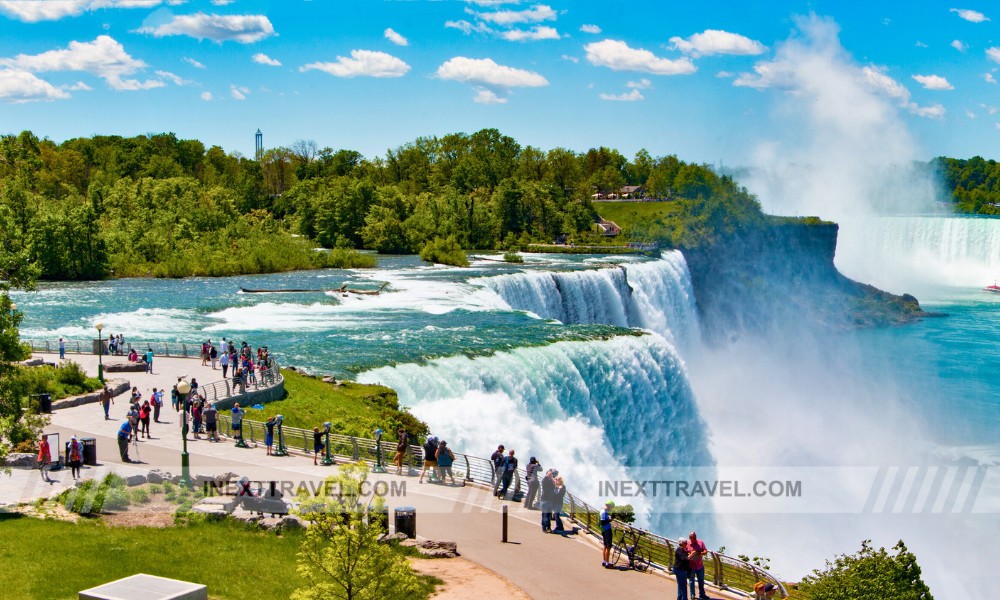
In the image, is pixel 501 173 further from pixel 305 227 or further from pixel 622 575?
pixel 622 575

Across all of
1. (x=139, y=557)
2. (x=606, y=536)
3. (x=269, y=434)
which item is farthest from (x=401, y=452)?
(x=139, y=557)

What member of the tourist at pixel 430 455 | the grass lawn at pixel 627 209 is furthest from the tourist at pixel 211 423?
the grass lawn at pixel 627 209

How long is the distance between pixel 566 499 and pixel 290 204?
297 ft

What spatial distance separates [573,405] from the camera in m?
30.3

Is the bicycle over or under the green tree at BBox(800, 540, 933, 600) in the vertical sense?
under

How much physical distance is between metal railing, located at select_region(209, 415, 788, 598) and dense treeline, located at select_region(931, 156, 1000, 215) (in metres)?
169

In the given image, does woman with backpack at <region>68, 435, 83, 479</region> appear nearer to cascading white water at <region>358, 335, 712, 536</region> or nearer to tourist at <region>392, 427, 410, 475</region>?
tourist at <region>392, 427, 410, 475</region>

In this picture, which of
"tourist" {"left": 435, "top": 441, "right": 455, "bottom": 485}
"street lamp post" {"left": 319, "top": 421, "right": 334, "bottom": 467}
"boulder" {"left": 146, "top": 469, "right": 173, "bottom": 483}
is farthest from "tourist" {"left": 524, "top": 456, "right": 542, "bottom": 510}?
"boulder" {"left": 146, "top": 469, "right": 173, "bottom": 483}

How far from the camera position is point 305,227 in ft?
314

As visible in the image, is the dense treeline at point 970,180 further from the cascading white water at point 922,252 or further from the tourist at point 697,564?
the tourist at point 697,564

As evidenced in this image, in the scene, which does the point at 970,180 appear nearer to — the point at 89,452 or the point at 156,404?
the point at 156,404

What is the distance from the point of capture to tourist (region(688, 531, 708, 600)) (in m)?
14.3

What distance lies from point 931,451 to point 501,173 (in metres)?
83.3

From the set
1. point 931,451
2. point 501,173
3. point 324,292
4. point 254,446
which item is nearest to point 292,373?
point 254,446
